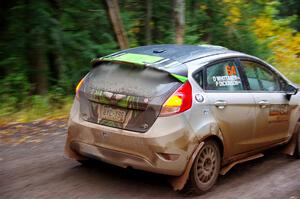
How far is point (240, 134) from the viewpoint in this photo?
19.6ft

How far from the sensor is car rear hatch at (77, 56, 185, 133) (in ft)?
16.9

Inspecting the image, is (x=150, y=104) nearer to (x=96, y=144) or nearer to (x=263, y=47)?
(x=96, y=144)

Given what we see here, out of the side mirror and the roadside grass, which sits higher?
the side mirror

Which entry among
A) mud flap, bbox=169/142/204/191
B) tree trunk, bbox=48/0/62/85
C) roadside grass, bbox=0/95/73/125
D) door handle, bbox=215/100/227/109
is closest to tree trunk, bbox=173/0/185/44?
tree trunk, bbox=48/0/62/85

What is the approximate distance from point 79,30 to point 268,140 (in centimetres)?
696

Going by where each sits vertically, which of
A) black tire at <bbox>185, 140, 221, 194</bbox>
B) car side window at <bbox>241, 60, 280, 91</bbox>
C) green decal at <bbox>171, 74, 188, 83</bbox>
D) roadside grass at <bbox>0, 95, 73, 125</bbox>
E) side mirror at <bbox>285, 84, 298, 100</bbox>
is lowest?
roadside grass at <bbox>0, 95, 73, 125</bbox>

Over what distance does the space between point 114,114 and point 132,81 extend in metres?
0.43

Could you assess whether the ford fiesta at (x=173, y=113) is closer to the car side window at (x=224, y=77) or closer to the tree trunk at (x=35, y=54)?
the car side window at (x=224, y=77)

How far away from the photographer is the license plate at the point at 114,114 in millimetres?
5285

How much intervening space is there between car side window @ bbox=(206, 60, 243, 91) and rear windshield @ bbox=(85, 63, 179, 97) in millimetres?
626

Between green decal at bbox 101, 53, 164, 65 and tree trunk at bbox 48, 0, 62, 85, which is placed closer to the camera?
green decal at bbox 101, 53, 164, 65

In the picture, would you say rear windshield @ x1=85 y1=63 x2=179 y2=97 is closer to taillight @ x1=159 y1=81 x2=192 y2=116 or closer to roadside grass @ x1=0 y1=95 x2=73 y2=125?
taillight @ x1=159 y1=81 x2=192 y2=116

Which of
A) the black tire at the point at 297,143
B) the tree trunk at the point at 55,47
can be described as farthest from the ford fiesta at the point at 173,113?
the tree trunk at the point at 55,47

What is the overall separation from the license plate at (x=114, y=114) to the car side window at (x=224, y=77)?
111 centimetres
